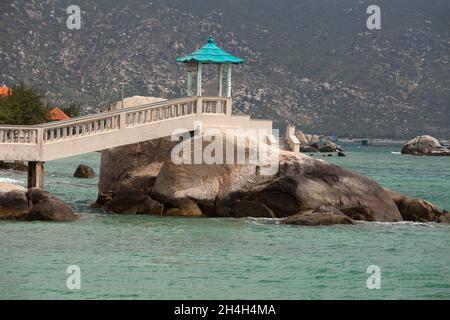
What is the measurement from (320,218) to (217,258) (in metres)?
7.10

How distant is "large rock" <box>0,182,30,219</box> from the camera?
114 ft

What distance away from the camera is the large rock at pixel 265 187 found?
36125 millimetres

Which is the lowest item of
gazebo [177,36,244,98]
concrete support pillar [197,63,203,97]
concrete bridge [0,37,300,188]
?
concrete bridge [0,37,300,188]

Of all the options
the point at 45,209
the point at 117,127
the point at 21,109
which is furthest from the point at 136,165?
the point at 21,109

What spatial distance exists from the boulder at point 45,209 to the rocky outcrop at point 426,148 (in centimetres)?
11440

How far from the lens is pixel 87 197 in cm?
4581

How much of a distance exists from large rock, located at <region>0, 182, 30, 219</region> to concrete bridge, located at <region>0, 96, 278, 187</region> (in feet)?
8.48

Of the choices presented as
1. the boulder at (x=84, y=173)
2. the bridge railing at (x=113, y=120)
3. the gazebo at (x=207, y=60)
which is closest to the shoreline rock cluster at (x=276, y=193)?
the bridge railing at (x=113, y=120)

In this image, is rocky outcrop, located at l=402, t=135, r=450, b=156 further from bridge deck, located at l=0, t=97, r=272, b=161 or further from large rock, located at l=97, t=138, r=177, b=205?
bridge deck, located at l=0, t=97, r=272, b=161

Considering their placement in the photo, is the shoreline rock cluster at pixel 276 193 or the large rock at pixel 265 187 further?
the large rock at pixel 265 187

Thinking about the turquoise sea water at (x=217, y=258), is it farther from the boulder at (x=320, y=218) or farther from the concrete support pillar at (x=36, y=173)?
the concrete support pillar at (x=36, y=173)

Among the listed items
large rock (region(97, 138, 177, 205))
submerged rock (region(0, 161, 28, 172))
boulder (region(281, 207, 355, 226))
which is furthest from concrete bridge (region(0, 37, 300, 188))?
submerged rock (region(0, 161, 28, 172))

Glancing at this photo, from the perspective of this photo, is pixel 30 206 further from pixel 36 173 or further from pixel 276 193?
pixel 276 193

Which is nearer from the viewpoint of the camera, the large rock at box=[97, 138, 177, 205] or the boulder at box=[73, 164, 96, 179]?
the large rock at box=[97, 138, 177, 205]
